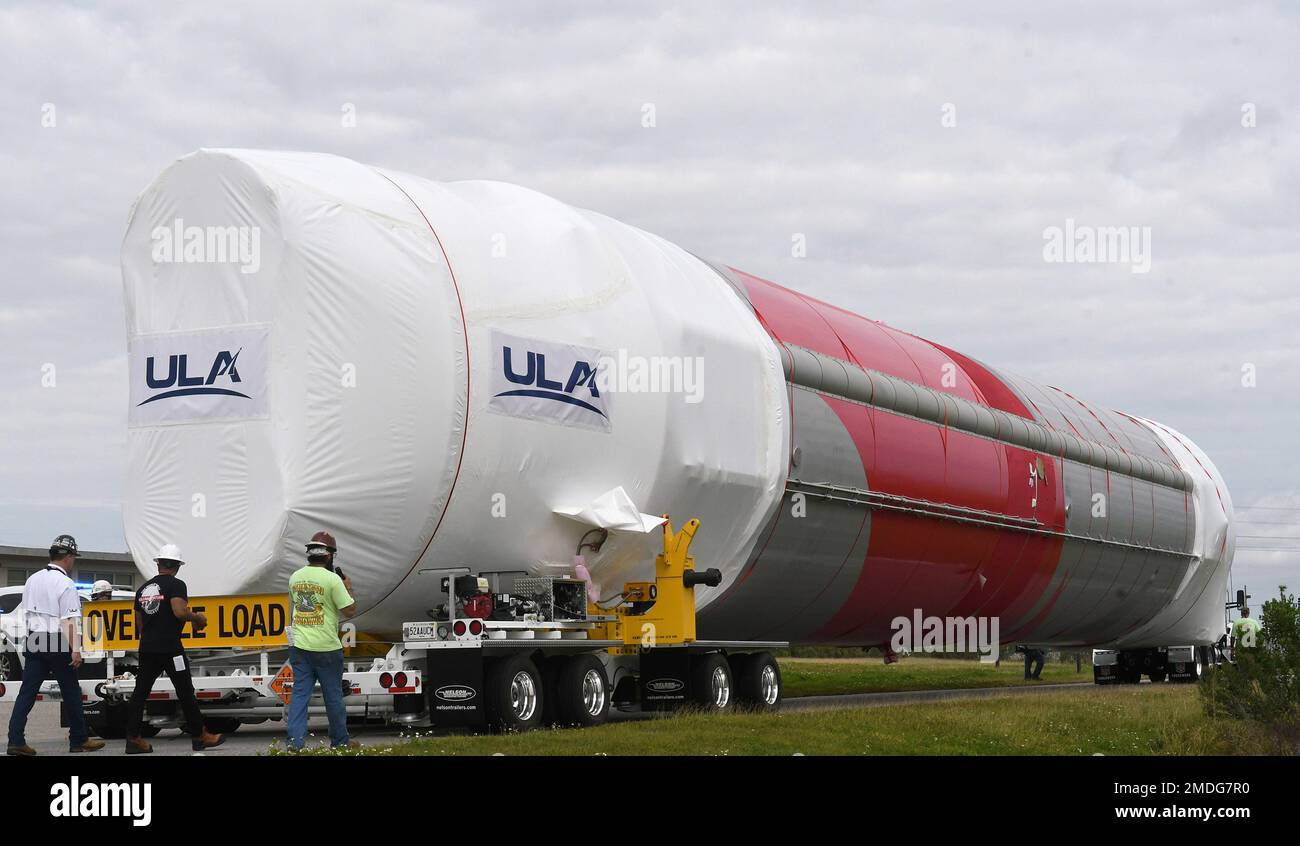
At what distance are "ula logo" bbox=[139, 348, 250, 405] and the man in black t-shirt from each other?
59.5 inches

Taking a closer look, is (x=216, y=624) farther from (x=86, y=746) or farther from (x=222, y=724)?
(x=222, y=724)

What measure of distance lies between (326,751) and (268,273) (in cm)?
454

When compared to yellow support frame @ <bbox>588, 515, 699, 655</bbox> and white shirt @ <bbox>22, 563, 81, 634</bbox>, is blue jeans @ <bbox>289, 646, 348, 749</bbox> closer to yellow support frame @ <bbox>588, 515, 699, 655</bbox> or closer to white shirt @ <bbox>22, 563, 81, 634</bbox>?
white shirt @ <bbox>22, 563, 81, 634</bbox>

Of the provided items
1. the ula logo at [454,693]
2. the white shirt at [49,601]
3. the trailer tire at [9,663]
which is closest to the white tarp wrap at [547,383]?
the ula logo at [454,693]

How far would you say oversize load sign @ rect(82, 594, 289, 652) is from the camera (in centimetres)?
1266

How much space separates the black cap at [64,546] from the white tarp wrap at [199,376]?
4.40ft

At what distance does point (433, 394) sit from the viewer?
12.9m

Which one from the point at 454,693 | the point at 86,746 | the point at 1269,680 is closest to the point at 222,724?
the point at 86,746

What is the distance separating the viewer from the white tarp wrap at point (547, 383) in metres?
13.5

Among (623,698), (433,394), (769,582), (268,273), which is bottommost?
(623,698)

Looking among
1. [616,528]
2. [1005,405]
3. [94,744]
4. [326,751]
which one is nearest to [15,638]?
[94,744]

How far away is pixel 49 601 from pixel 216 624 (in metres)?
1.39

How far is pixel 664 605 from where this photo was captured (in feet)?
50.5
